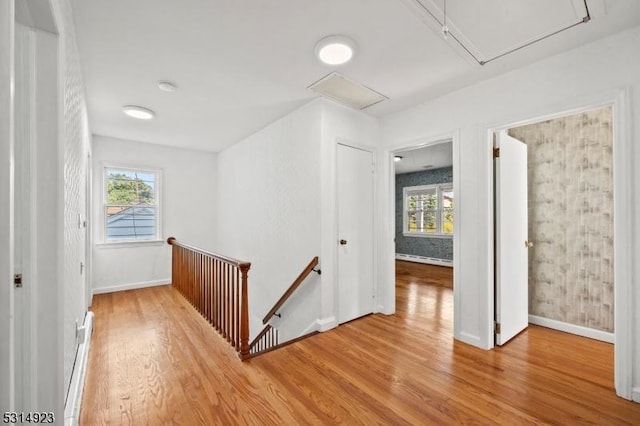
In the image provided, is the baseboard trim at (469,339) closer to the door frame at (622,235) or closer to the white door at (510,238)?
the white door at (510,238)

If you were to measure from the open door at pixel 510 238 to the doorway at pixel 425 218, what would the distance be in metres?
2.15

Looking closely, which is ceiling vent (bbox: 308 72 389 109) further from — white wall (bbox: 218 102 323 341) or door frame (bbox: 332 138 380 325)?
door frame (bbox: 332 138 380 325)

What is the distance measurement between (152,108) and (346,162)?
8.27ft

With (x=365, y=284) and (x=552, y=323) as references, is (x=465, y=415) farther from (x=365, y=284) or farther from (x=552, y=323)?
(x=552, y=323)

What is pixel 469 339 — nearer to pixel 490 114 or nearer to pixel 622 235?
pixel 622 235

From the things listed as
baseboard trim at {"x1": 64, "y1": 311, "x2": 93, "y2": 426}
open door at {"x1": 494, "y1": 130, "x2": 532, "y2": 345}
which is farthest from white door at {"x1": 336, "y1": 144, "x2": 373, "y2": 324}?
baseboard trim at {"x1": 64, "y1": 311, "x2": 93, "y2": 426}

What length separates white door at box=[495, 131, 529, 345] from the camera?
2600 mm

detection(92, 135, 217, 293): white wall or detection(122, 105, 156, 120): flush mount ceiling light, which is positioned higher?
detection(122, 105, 156, 120): flush mount ceiling light

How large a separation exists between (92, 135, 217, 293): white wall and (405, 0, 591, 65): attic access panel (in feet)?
16.3

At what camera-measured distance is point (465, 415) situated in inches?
66.9

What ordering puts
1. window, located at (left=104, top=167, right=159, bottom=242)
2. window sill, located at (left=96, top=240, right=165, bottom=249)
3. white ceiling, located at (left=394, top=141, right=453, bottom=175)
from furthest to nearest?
white ceiling, located at (left=394, top=141, right=453, bottom=175)
window, located at (left=104, top=167, right=159, bottom=242)
window sill, located at (left=96, top=240, right=165, bottom=249)

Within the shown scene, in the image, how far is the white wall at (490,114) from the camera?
186 centimetres

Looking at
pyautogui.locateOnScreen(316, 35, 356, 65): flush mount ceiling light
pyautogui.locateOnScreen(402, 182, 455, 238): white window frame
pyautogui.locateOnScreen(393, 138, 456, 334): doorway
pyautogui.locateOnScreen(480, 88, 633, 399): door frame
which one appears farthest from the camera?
pyautogui.locateOnScreen(402, 182, 455, 238): white window frame

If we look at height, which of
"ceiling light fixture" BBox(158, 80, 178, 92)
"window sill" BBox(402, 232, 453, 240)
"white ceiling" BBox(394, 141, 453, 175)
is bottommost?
"window sill" BBox(402, 232, 453, 240)
